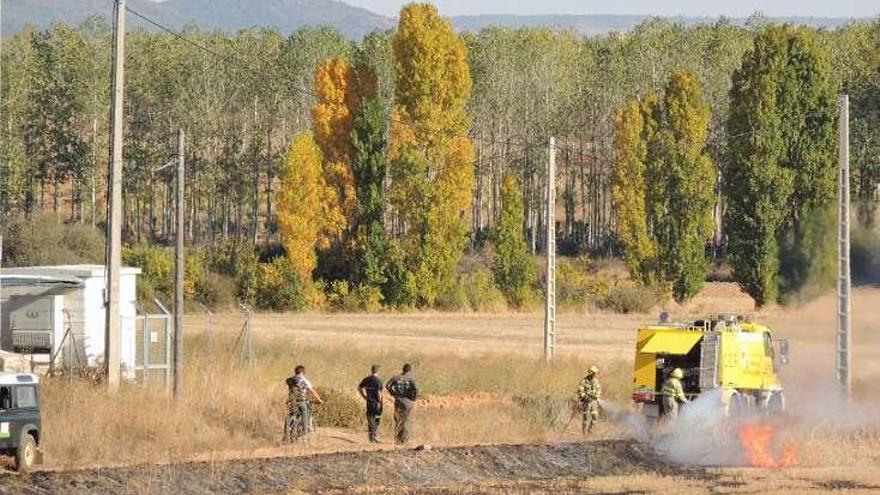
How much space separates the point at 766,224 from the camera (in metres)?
74.6

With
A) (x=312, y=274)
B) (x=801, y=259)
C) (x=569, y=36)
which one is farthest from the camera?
(x=569, y=36)

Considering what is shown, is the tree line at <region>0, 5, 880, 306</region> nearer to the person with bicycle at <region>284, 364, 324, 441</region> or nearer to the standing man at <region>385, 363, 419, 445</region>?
the standing man at <region>385, 363, 419, 445</region>

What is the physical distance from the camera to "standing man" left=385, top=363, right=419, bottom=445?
33938mm

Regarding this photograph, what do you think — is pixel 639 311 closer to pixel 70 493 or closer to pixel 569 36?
pixel 70 493

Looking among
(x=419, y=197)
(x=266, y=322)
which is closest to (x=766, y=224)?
(x=419, y=197)

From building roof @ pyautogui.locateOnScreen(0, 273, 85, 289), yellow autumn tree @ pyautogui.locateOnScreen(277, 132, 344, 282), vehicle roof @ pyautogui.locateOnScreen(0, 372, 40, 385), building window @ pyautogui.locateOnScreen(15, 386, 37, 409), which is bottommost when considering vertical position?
building window @ pyautogui.locateOnScreen(15, 386, 37, 409)

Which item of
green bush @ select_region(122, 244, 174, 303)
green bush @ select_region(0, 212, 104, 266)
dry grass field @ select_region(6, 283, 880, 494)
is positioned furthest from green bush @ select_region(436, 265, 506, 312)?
dry grass field @ select_region(6, 283, 880, 494)

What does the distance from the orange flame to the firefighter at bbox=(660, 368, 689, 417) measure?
4.28 ft

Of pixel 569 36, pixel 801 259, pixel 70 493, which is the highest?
pixel 569 36

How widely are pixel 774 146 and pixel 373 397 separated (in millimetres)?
44870

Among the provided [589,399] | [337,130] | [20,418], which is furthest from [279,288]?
[20,418]

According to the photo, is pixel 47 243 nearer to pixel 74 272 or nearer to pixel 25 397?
pixel 74 272

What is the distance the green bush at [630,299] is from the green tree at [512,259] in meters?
3.73

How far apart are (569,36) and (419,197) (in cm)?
9207
